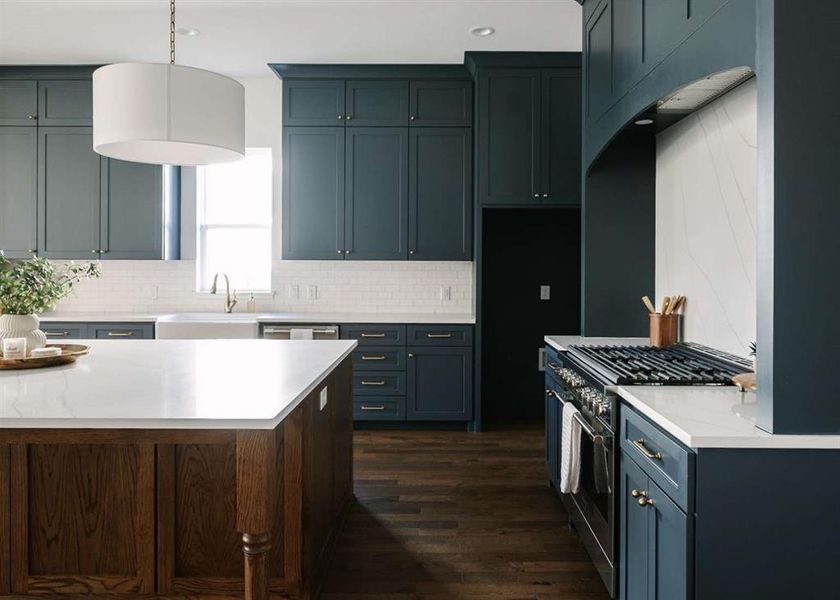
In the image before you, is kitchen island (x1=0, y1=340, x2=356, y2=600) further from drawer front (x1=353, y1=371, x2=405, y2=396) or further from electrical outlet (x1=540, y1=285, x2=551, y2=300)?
electrical outlet (x1=540, y1=285, x2=551, y2=300)

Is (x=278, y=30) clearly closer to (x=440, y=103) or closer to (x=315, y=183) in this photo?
(x=315, y=183)

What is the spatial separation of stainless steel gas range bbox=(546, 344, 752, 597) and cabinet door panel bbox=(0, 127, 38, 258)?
480 cm

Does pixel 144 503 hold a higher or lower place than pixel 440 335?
lower

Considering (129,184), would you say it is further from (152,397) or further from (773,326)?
(773,326)

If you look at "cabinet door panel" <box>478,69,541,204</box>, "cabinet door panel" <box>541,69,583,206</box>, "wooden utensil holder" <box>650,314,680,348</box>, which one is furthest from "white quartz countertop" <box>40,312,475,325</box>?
"wooden utensil holder" <box>650,314,680,348</box>

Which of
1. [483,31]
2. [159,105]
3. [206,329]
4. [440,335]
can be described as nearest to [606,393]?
→ [159,105]

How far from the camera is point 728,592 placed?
158 cm

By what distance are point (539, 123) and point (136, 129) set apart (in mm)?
3413

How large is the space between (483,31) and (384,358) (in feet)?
8.55

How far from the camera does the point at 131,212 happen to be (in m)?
5.37

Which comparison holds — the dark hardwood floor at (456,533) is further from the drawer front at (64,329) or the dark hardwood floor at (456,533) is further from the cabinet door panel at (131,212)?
the cabinet door panel at (131,212)

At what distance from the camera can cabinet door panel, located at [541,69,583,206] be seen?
5.00m

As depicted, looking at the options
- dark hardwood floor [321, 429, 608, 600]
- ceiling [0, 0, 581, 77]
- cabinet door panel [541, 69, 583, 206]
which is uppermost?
ceiling [0, 0, 581, 77]

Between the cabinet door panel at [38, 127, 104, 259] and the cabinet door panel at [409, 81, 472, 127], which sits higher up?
the cabinet door panel at [409, 81, 472, 127]
